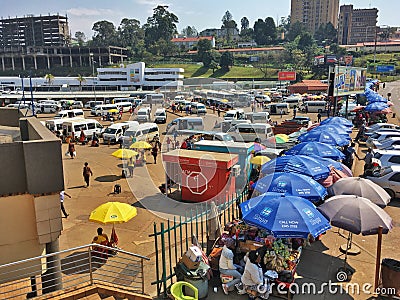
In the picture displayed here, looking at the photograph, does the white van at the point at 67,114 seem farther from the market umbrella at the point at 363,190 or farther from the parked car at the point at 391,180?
the market umbrella at the point at 363,190

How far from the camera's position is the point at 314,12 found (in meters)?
172

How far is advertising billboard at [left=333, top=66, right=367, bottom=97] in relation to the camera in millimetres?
23922

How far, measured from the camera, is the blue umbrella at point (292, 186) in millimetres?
8474

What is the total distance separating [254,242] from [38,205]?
4276 mm

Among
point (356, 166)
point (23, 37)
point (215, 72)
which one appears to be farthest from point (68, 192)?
point (23, 37)

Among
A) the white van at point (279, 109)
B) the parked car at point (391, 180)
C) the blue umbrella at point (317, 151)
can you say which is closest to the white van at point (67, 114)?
the white van at point (279, 109)

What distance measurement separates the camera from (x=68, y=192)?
559 inches

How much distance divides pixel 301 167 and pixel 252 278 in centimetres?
443

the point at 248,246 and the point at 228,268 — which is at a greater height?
the point at 248,246

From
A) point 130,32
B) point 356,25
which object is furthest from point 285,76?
point 356,25

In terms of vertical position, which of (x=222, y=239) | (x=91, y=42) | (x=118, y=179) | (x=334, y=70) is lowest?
(x=118, y=179)

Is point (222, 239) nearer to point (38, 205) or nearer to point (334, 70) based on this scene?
point (38, 205)

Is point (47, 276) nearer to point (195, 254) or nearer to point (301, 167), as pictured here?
point (195, 254)

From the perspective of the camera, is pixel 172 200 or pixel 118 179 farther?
pixel 118 179
